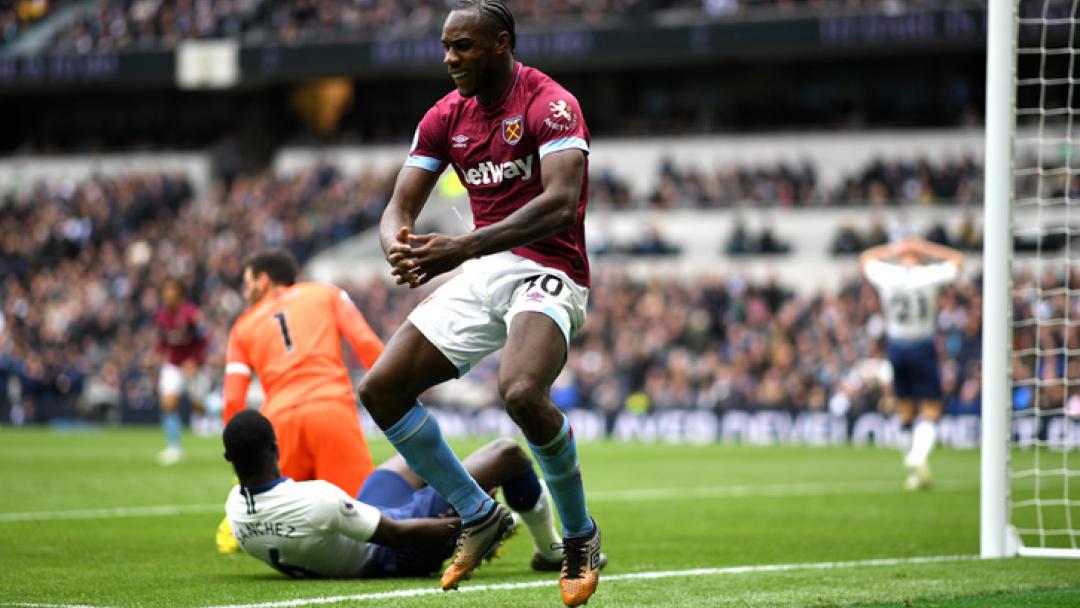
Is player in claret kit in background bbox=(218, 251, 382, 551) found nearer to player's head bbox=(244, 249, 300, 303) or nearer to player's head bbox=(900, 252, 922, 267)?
player's head bbox=(244, 249, 300, 303)

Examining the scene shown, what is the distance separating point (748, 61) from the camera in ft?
127

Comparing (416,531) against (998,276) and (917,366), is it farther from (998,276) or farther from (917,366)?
(917,366)

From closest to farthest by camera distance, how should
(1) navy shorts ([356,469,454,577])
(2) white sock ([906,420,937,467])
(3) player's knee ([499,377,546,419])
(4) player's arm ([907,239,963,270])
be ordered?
(3) player's knee ([499,377,546,419])
(1) navy shorts ([356,469,454,577])
(2) white sock ([906,420,937,467])
(4) player's arm ([907,239,963,270])

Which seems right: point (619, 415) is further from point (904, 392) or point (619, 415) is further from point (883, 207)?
point (904, 392)

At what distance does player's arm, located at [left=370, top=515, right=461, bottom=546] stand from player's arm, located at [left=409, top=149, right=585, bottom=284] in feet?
5.58

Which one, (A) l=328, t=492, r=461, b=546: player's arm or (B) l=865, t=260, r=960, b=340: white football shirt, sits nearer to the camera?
(A) l=328, t=492, r=461, b=546: player's arm

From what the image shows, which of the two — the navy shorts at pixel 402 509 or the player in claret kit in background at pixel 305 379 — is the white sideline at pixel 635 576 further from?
the player in claret kit in background at pixel 305 379

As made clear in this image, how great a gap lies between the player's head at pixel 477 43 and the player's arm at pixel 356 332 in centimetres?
227

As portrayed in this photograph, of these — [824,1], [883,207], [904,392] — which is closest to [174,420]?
[904,392]

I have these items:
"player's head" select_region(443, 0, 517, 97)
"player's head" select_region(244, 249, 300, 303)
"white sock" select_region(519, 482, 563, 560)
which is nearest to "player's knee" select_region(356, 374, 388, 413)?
"player's head" select_region(443, 0, 517, 97)

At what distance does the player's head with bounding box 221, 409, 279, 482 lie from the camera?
6.87m

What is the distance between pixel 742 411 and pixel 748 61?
593 inches

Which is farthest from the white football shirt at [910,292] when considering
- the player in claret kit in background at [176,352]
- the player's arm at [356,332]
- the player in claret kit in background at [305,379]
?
the player in claret kit in background at [176,352]

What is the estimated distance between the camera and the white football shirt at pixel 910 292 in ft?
49.1
